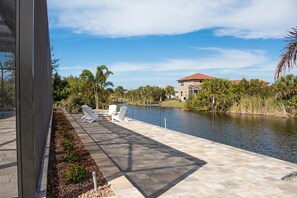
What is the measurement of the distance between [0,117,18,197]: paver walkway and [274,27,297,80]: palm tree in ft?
15.5

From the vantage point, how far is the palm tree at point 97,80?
2844 cm

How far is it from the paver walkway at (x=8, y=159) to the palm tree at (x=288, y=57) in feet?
15.5

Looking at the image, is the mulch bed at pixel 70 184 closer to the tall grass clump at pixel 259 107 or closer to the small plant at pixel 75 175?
the small plant at pixel 75 175

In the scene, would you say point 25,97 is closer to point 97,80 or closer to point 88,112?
point 88,112

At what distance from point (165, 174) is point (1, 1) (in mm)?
3939

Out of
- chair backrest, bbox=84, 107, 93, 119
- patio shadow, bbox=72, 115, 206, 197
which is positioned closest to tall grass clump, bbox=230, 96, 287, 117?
chair backrest, bbox=84, 107, 93, 119

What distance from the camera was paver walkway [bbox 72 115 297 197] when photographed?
179 inches

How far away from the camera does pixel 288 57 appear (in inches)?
224

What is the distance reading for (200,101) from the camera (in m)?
40.8

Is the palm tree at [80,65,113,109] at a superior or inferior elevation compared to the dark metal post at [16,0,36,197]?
superior

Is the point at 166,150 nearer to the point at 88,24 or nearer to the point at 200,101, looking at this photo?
the point at 88,24

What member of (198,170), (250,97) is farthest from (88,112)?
(250,97)

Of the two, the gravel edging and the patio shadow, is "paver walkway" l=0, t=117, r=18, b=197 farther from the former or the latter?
the patio shadow

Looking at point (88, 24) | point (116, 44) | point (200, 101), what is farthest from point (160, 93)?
point (88, 24)
